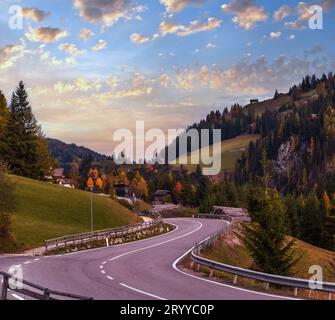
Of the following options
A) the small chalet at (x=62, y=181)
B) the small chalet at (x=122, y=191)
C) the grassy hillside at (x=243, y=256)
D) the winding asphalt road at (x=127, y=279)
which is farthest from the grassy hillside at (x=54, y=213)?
the small chalet at (x=122, y=191)

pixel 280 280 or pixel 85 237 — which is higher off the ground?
pixel 280 280

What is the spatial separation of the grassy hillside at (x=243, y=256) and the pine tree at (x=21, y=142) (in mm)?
40628

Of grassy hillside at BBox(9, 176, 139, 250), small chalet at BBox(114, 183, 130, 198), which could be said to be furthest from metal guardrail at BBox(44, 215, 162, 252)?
small chalet at BBox(114, 183, 130, 198)

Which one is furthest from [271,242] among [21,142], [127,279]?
[21,142]

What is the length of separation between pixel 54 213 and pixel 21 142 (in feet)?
84.9

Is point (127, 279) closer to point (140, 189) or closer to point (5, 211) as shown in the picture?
point (5, 211)

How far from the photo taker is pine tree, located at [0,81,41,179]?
84375 millimetres

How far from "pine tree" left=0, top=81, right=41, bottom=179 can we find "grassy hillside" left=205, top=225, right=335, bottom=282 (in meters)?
40.6

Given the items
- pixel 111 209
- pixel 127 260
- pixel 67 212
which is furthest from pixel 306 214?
pixel 127 260

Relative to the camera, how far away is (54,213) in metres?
63.1

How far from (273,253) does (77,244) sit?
60.5 feet
